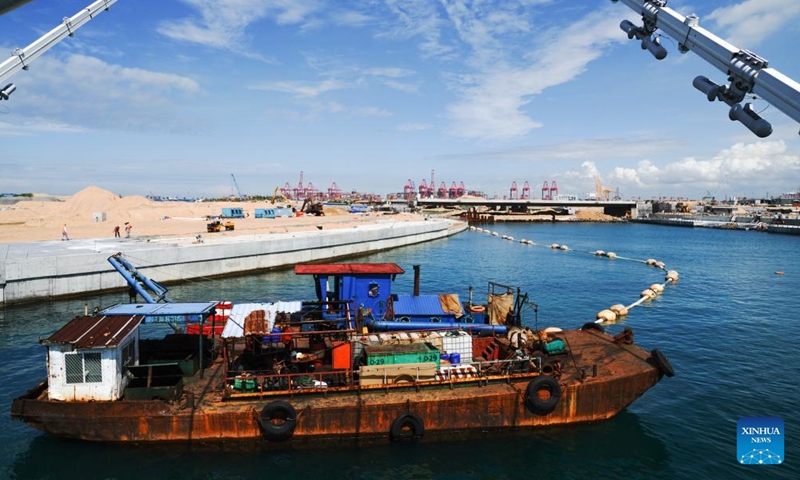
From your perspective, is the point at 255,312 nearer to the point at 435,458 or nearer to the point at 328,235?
the point at 435,458

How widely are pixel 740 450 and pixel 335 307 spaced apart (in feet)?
44.9

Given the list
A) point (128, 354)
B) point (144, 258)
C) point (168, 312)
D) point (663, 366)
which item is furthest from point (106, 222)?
point (663, 366)

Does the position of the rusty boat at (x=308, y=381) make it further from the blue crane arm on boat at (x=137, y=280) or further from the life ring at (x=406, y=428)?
the blue crane arm on boat at (x=137, y=280)

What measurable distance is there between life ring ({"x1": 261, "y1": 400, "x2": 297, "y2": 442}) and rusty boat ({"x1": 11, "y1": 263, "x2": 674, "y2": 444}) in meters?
0.03

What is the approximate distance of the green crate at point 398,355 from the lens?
541 inches

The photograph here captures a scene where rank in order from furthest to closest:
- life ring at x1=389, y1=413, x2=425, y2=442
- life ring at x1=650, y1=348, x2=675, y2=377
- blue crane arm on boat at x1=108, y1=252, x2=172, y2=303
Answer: blue crane arm on boat at x1=108, y1=252, x2=172, y2=303, life ring at x1=650, y1=348, x2=675, y2=377, life ring at x1=389, y1=413, x2=425, y2=442

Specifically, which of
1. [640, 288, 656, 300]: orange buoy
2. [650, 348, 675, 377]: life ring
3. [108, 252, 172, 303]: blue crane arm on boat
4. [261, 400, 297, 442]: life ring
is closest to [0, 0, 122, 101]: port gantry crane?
[108, 252, 172, 303]: blue crane arm on boat

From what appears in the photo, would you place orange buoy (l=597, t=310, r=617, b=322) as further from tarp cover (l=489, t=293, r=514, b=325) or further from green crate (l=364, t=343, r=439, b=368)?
green crate (l=364, t=343, r=439, b=368)

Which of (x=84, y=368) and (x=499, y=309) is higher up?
(x=499, y=309)

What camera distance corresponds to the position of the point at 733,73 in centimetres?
662

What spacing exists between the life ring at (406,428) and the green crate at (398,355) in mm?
1589

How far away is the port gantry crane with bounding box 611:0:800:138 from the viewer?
580cm

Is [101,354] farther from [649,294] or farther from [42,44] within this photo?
[649,294]

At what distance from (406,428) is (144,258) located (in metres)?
29.7
